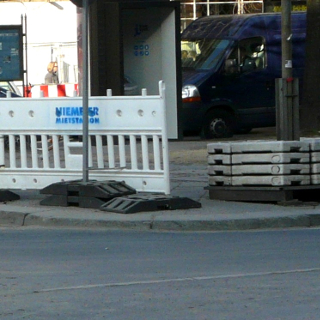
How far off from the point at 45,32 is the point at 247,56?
9545 mm

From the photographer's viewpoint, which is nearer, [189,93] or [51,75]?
[189,93]

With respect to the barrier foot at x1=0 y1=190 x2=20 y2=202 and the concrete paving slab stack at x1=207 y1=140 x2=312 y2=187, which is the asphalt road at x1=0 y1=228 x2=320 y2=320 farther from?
the barrier foot at x1=0 y1=190 x2=20 y2=202

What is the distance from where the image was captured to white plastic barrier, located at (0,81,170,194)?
992cm

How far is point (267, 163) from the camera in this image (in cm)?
977

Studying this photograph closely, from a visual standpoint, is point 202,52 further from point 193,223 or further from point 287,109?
point 193,223

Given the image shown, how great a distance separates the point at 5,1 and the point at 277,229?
65.5 feet

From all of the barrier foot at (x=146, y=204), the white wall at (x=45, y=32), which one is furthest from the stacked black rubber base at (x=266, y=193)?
the white wall at (x=45, y=32)

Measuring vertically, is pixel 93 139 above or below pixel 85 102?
below

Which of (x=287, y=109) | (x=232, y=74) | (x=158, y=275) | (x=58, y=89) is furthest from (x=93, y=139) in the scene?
(x=58, y=89)

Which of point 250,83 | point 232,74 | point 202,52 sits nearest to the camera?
point 232,74

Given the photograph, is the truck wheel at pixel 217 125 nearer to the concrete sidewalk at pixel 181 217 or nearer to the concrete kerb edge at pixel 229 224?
the concrete sidewalk at pixel 181 217

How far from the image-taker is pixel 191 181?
12219mm

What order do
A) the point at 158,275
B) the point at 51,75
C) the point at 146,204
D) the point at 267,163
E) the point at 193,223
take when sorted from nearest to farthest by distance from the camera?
1. the point at 158,275
2. the point at 193,223
3. the point at 146,204
4. the point at 267,163
5. the point at 51,75

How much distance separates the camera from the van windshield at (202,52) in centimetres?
1884
